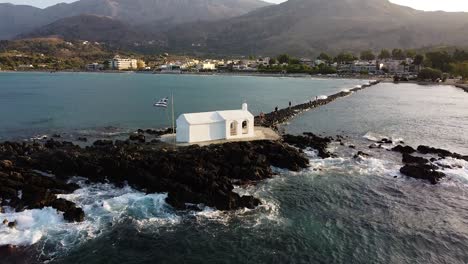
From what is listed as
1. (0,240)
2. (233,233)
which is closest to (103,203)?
(0,240)

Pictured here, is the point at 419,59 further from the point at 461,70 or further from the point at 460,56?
the point at 461,70

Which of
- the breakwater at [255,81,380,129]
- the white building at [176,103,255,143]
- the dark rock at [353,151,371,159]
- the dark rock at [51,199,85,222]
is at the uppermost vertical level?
the white building at [176,103,255,143]

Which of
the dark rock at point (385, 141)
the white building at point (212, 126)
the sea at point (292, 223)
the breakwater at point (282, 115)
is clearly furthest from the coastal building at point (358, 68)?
the white building at point (212, 126)

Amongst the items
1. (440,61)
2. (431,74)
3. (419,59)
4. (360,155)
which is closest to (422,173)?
(360,155)

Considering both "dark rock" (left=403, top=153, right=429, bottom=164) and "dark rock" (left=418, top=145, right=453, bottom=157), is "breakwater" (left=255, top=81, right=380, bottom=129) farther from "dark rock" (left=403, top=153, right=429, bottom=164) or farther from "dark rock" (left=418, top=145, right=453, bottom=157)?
"dark rock" (left=403, top=153, right=429, bottom=164)

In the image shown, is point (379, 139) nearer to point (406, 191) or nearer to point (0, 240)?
point (406, 191)

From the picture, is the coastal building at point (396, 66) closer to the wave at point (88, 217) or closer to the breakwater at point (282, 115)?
the breakwater at point (282, 115)

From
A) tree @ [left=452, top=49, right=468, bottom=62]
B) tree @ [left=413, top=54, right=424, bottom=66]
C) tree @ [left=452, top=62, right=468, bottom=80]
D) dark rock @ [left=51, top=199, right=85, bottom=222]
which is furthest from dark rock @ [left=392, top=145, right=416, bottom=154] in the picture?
tree @ [left=413, top=54, right=424, bottom=66]
